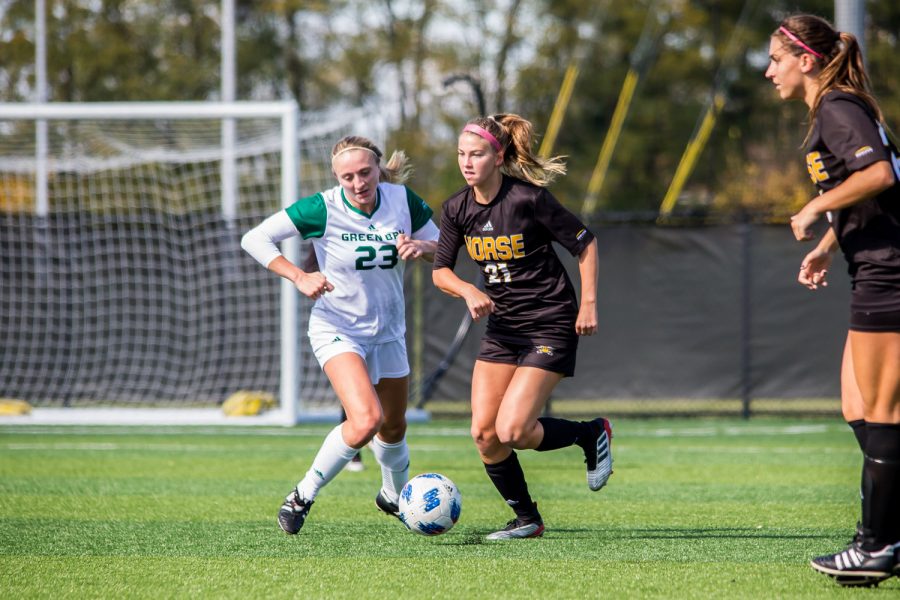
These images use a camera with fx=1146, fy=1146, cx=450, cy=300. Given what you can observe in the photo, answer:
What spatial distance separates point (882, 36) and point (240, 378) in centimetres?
2189

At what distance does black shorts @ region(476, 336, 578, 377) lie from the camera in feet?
19.5

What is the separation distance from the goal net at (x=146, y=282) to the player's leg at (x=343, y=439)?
9.08 m

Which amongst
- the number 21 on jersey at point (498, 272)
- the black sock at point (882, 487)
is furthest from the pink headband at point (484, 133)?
the black sock at point (882, 487)

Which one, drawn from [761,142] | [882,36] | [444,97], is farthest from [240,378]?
[882,36]

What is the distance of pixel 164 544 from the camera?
5.88m

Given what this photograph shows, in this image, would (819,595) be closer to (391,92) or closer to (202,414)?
(202,414)

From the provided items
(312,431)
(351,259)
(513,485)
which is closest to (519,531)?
(513,485)

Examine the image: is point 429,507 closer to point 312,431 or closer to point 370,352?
point 370,352

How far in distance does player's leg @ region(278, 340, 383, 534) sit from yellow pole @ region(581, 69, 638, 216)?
22.3 metres

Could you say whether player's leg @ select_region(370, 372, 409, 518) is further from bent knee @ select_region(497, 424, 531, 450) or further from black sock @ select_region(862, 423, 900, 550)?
black sock @ select_region(862, 423, 900, 550)

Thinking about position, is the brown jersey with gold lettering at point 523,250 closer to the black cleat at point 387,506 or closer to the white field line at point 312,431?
the black cleat at point 387,506

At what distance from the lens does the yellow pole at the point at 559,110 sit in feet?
87.8

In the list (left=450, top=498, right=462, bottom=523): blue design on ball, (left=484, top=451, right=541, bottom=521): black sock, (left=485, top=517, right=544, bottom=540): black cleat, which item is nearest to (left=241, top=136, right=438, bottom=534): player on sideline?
(left=450, top=498, right=462, bottom=523): blue design on ball

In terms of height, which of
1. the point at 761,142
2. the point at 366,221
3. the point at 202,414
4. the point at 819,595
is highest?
the point at 761,142
